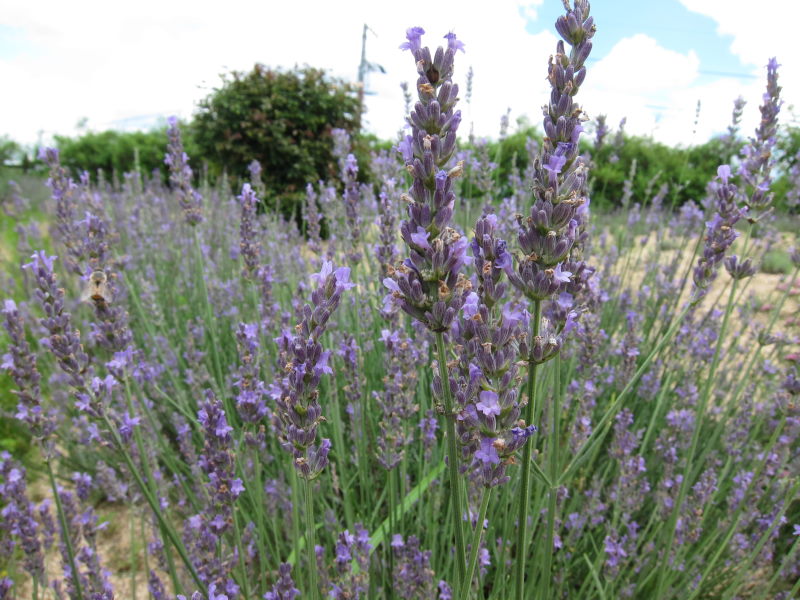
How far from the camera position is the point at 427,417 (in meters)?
2.32

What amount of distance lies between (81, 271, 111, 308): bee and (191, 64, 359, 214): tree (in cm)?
758

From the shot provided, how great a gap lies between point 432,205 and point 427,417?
1.59 metres

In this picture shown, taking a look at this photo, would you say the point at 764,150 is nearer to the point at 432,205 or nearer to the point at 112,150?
the point at 432,205

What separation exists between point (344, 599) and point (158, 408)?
7.72 feet

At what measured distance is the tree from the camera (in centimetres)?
925

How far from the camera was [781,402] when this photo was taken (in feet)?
6.34

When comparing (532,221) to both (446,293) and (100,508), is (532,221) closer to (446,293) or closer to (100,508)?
(446,293)

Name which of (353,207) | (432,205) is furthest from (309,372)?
(353,207)

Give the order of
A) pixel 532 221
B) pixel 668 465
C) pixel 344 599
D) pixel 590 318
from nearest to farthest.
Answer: pixel 532 221, pixel 344 599, pixel 590 318, pixel 668 465

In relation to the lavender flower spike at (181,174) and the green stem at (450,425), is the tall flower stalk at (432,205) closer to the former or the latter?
the green stem at (450,425)

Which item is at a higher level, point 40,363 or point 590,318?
point 590,318

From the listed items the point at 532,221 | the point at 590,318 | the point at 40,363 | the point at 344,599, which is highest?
the point at 532,221

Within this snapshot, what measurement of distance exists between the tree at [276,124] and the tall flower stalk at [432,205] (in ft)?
27.6

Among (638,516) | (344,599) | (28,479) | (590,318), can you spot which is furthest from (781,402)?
(28,479)
